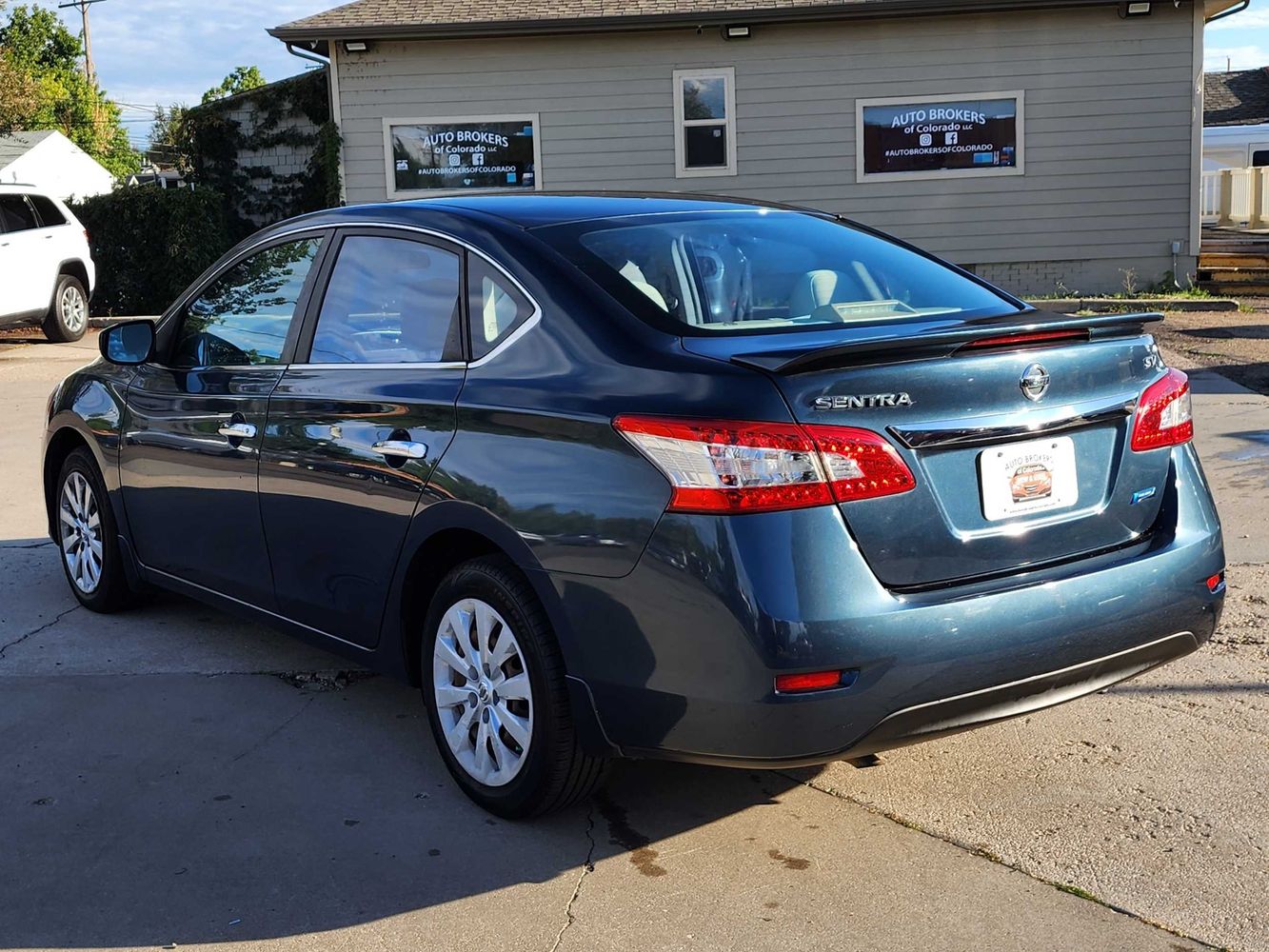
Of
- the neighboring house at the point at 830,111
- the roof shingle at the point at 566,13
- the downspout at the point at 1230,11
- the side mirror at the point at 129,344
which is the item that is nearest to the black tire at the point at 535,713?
the side mirror at the point at 129,344

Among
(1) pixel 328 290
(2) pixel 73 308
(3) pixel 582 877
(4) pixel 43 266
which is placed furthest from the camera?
(2) pixel 73 308

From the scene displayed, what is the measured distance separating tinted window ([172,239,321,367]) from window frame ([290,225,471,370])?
0.12 m

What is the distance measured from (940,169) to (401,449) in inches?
608

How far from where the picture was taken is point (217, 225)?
763 inches

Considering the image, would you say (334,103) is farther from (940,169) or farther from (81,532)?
(81,532)

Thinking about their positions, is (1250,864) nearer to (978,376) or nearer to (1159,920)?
(1159,920)

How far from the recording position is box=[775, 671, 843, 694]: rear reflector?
3025 millimetres

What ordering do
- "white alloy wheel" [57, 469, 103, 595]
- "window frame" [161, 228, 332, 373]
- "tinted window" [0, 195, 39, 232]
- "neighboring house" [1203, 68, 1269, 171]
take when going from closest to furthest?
"window frame" [161, 228, 332, 373]
"white alloy wheel" [57, 469, 103, 595]
"tinted window" [0, 195, 39, 232]
"neighboring house" [1203, 68, 1269, 171]

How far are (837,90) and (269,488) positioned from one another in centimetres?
1491

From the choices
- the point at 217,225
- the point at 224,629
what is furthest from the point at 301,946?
the point at 217,225

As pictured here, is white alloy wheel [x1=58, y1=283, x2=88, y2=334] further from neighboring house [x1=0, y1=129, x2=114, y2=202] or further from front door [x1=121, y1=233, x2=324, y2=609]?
neighboring house [x1=0, y1=129, x2=114, y2=202]

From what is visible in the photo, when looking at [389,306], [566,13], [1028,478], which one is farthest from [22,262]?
[1028,478]

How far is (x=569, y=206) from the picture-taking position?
4250 millimetres

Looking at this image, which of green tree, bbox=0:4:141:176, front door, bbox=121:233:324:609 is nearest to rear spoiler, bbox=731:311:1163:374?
front door, bbox=121:233:324:609
